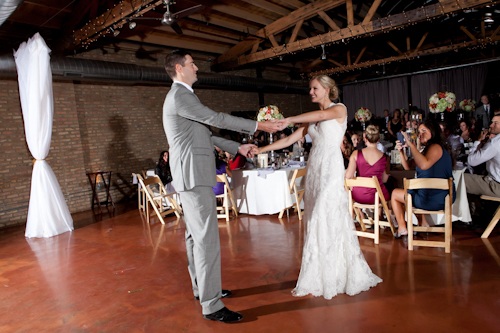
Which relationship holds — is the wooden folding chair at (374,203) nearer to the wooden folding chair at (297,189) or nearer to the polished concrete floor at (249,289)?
the polished concrete floor at (249,289)

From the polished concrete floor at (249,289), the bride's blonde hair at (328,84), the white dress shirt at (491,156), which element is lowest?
the polished concrete floor at (249,289)

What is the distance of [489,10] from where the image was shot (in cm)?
927

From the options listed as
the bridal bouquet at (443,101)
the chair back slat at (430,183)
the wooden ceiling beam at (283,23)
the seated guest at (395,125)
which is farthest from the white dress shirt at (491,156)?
the seated guest at (395,125)

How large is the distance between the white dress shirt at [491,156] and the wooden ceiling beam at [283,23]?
533 cm

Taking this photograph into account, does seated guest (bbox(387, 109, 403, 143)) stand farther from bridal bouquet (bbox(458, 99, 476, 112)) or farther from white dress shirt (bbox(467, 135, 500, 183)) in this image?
white dress shirt (bbox(467, 135, 500, 183))

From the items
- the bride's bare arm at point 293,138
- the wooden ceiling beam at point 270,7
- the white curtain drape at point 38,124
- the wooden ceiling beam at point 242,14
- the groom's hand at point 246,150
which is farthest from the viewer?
the wooden ceiling beam at point 270,7

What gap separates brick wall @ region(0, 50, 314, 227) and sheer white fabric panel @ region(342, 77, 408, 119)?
29.2ft

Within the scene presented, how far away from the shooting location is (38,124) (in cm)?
571

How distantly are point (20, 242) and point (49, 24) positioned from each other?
185 inches

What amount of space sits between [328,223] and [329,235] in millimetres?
97

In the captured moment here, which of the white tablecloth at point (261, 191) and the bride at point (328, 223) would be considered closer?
the bride at point (328, 223)

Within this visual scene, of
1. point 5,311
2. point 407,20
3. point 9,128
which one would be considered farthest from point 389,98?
point 5,311

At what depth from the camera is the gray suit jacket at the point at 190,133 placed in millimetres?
2428

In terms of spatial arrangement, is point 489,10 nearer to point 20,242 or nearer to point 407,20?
point 407,20
